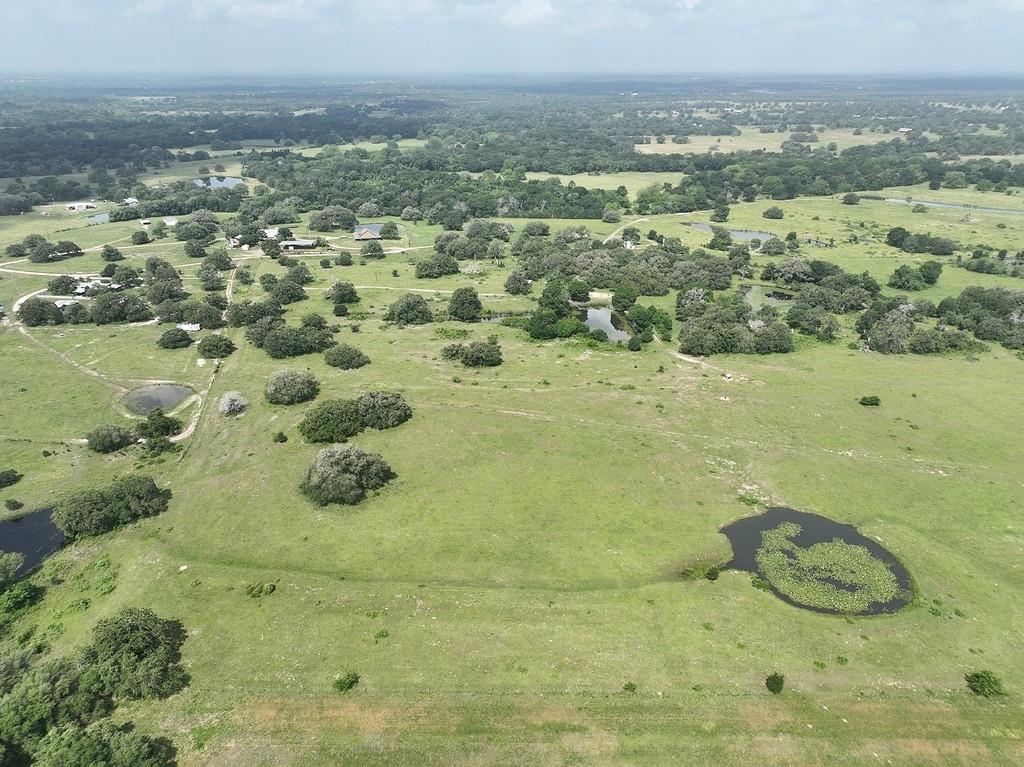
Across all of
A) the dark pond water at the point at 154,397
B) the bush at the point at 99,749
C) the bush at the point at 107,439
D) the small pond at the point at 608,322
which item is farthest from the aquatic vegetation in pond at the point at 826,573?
the dark pond water at the point at 154,397

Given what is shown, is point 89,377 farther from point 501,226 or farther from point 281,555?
point 501,226

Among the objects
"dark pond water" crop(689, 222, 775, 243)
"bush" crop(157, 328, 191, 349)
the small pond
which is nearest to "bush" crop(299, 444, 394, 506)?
"bush" crop(157, 328, 191, 349)

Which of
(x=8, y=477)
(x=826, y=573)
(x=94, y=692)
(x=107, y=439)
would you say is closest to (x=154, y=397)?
(x=107, y=439)

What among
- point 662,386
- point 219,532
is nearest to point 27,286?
point 219,532

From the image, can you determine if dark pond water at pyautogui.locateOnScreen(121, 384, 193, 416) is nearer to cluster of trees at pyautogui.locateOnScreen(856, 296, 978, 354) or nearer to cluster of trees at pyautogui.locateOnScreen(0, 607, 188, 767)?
cluster of trees at pyautogui.locateOnScreen(0, 607, 188, 767)

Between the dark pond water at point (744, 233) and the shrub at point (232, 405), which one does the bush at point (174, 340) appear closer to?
the shrub at point (232, 405)
